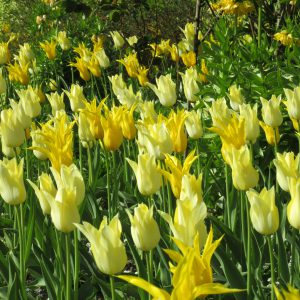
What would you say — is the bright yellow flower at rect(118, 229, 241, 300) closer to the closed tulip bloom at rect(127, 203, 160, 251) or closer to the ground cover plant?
the ground cover plant

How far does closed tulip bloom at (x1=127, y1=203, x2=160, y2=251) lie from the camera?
1546 millimetres

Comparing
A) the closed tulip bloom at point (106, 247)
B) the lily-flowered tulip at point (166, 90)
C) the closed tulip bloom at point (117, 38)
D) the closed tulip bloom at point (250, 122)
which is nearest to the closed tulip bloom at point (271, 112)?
the closed tulip bloom at point (250, 122)

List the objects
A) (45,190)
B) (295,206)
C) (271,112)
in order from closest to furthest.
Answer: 1. (295,206)
2. (45,190)
3. (271,112)

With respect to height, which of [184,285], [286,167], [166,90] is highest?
[166,90]

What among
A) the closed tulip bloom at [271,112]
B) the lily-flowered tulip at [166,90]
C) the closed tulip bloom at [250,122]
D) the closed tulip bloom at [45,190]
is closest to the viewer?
the closed tulip bloom at [45,190]

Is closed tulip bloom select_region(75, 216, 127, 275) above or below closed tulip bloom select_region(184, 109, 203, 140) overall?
below

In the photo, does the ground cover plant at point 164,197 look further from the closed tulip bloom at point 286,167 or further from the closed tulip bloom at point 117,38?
the closed tulip bloom at point 117,38

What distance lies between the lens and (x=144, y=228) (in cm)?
155

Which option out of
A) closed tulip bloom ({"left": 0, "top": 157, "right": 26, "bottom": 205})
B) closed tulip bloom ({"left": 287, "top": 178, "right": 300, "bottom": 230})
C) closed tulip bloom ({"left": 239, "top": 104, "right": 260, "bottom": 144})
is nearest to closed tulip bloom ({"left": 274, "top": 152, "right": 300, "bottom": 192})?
closed tulip bloom ({"left": 287, "top": 178, "right": 300, "bottom": 230})

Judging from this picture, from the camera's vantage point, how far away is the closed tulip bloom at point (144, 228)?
155 cm

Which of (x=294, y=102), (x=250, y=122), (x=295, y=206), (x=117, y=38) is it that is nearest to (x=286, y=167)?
(x=295, y=206)

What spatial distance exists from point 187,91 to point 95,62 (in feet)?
4.65

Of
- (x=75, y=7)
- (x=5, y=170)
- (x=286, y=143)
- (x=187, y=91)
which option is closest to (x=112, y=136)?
(x=5, y=170)

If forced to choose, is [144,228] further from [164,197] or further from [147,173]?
[164,197]
